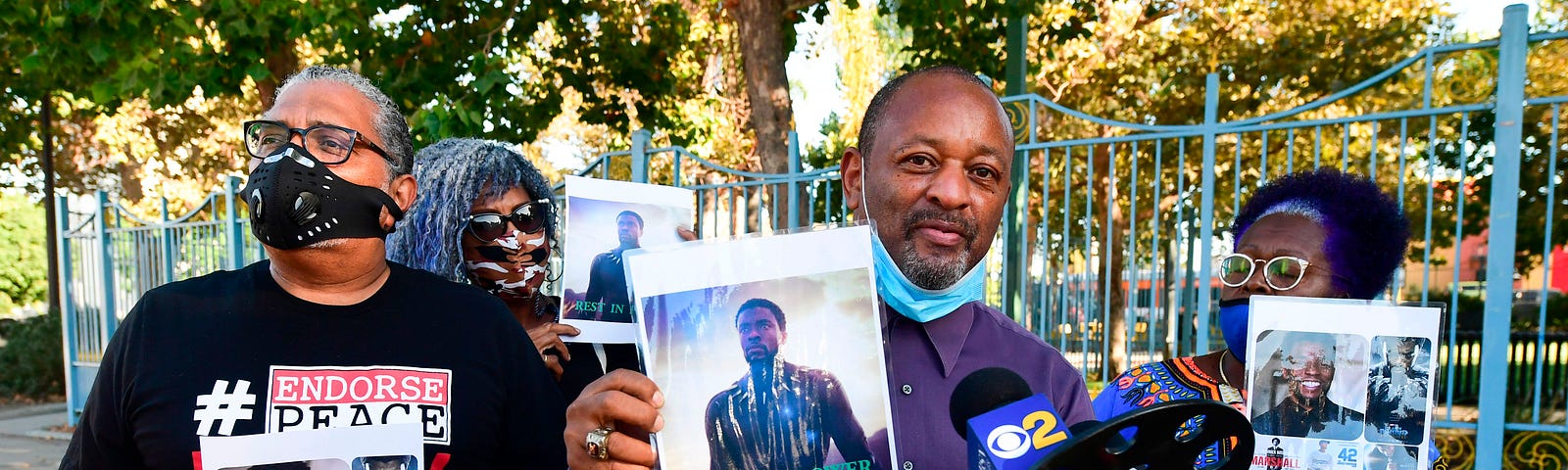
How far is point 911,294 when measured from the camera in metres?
1.62

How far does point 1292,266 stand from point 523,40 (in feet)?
22.6

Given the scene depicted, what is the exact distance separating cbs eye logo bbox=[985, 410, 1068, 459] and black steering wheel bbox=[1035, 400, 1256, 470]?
17 cm

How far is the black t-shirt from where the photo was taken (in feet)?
5.27

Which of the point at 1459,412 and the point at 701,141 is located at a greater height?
the point at 701,141

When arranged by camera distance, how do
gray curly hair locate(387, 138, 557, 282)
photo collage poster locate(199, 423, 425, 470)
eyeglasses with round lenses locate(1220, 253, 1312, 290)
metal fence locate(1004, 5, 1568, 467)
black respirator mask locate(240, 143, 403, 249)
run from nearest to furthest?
photo collage poster locate(199, 423, 425, 470)
black respirator mask locate(240, 143, 403, 249)
eyeglasses with round lenses locate(1220, 253, 1312, 290)
gray curly hair locate(387, 138, 557, 282)
metal fence locate(1004, 5, 1568, 467)

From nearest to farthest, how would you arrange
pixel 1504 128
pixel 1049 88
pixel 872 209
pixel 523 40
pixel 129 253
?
pixel 872 209 → pixel 1504 128 → pixel 523 40 → pixel 129 253 → pixel 1049 88

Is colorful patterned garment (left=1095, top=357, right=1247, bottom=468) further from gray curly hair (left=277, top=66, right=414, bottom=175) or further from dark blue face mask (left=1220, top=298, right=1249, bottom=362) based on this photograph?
gray curly hair (left=277, top=66, right=414, bottom=175)

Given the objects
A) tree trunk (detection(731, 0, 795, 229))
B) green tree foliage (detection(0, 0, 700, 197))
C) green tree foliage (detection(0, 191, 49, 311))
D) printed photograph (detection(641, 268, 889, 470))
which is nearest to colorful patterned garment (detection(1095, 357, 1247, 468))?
printed photograph (detection(641, 268, 889, 470))

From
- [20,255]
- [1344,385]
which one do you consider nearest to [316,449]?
[1344,385]

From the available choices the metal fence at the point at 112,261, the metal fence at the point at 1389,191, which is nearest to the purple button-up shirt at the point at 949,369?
the metal fence at the point at 1389,191

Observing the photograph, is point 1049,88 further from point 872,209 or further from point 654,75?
point 872,209

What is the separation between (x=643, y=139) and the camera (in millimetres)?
6258

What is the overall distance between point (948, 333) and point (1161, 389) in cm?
103

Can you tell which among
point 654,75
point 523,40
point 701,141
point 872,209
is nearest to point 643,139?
point 523,40
